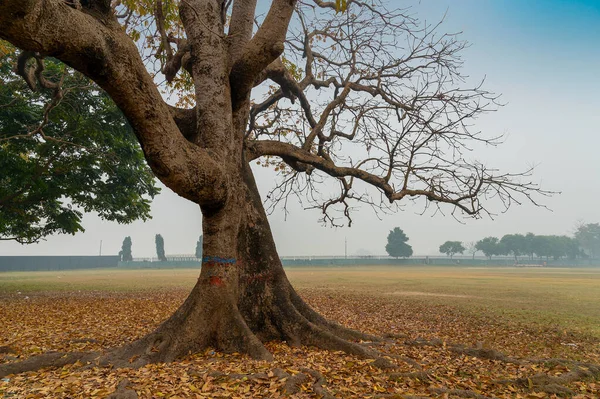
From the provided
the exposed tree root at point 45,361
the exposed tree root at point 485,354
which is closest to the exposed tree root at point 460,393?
the exposed tree root at point 485,354

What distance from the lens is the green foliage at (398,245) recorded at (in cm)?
9338

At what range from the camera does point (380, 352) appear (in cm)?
635

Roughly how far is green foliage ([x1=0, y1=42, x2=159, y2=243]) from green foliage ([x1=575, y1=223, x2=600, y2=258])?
146m

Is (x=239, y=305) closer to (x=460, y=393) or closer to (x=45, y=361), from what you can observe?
(x=45, y=361)

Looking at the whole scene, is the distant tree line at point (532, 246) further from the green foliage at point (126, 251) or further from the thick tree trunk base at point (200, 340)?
the thick tree trunk base at point (200, 340)

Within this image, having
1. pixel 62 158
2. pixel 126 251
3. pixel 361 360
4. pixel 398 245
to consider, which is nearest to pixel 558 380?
pixel 361 360

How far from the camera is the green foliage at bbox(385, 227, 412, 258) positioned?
93.4 metres

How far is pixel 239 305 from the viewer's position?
7121 millimetres

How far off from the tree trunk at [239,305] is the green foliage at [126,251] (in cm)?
9161

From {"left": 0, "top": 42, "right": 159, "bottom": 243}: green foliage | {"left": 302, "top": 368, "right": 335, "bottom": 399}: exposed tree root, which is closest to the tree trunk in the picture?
{"left": 302, "top": 368, "right": 335, "bottom": 399}: exposed tree root

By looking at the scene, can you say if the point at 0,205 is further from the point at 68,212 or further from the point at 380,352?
the point at 380,352

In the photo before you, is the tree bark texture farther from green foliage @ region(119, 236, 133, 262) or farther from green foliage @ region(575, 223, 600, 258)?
green foliage @ region(575, 223, 600, 258)

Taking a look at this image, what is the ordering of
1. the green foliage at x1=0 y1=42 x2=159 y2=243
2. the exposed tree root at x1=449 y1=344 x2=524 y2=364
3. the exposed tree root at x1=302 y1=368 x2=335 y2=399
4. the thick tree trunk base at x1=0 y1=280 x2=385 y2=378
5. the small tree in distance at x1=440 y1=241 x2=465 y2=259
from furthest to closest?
the small tree in distance at x1=440 y1=241 x2=465 y2=259 < the green foliage at x1=0 y1=42 x2=159 y2=243 < the exposed tree root at x1=449 y1=344 x2=524 y2=364 < the thick tree trunk base at x1=0 y1=280 x2=385 y2=378 < the exposed tree root at x1=302 y1=368 x2=335 y2=399

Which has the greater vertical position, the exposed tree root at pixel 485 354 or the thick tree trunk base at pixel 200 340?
the thick tree trunk base at pixel 200 340
